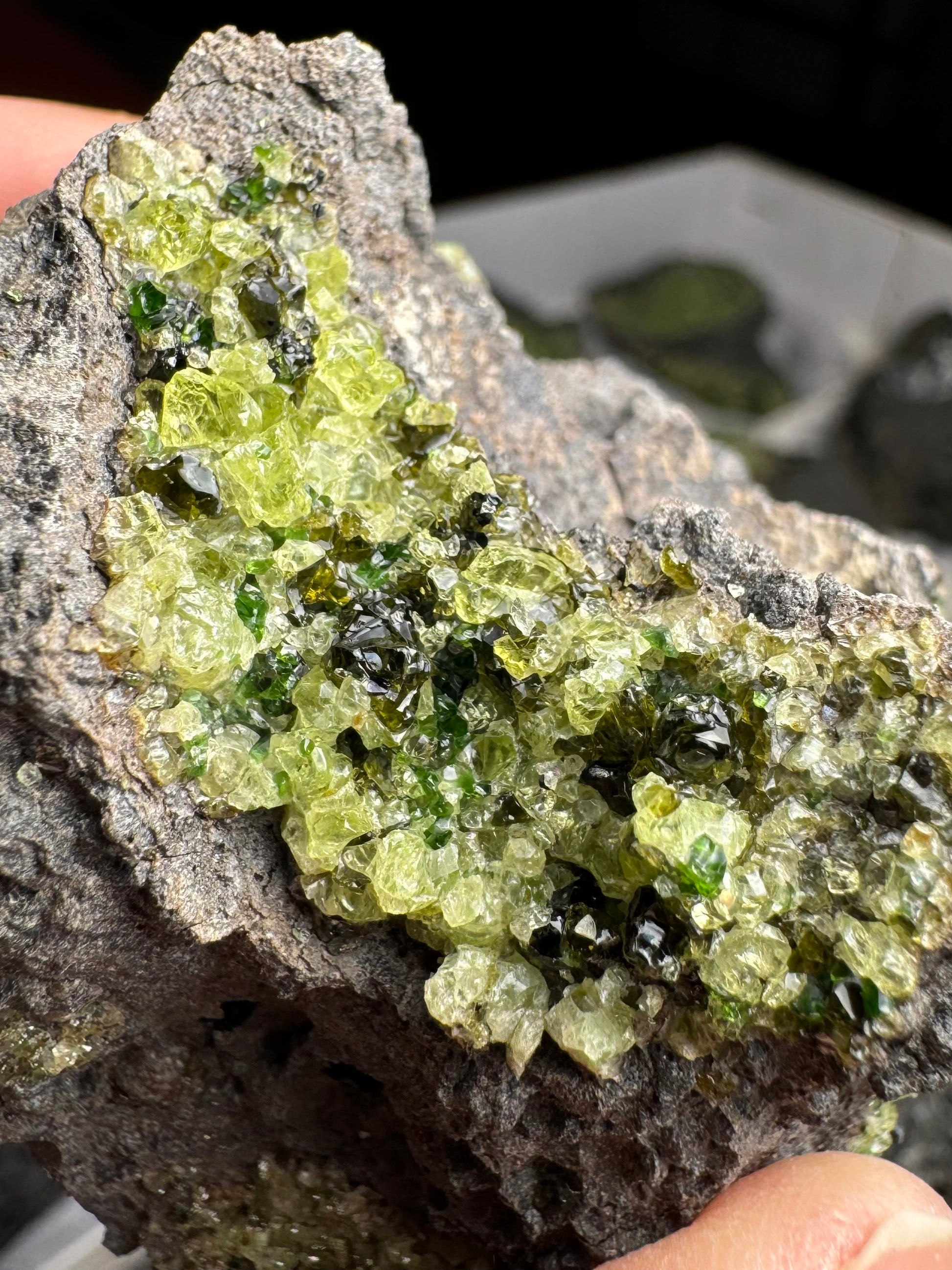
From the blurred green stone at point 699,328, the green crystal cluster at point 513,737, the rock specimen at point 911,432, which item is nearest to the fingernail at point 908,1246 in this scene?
the green crystal cluster at point 513,737

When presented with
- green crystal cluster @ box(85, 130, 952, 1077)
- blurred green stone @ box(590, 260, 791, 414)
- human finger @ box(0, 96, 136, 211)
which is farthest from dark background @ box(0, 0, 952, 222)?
green crystal cluster @ box(85, 130, 952, 1077)

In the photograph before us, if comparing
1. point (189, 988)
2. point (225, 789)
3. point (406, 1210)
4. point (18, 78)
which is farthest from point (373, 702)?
point (18, 78)

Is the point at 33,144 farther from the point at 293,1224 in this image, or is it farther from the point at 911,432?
the point at 911,432

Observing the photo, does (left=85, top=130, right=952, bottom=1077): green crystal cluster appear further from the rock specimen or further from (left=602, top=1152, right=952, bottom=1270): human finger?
the rock specimen

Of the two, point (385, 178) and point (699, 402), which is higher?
point (385, 178)

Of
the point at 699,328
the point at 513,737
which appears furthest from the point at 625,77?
the point at 513,737

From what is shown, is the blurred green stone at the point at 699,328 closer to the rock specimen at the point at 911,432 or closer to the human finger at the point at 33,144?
the rock specimen at the point at 911,432

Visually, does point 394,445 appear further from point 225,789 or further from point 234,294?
point 225,789
